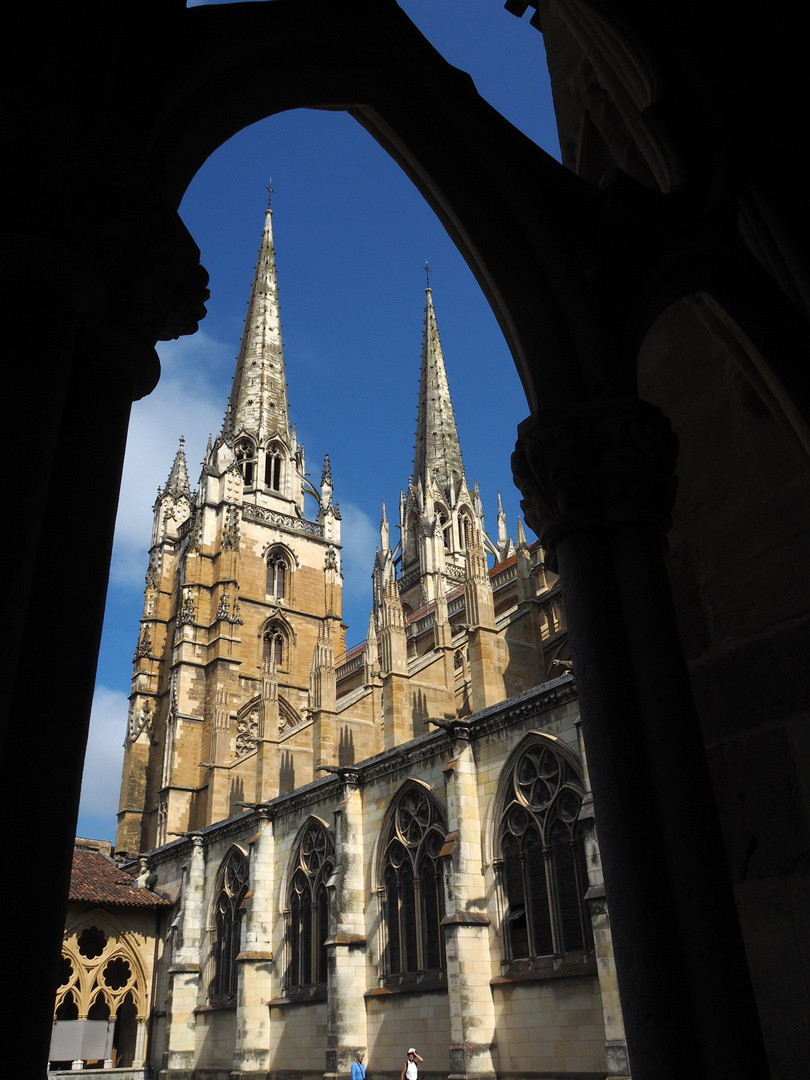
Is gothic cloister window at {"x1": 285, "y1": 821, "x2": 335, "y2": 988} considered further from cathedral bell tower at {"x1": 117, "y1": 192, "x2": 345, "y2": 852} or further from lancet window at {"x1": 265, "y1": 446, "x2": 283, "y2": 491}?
lancet window at {"x1": 265, "y1": 446, "x2": 283, "y2": 491}

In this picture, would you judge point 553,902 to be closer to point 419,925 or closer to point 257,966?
point 419,925

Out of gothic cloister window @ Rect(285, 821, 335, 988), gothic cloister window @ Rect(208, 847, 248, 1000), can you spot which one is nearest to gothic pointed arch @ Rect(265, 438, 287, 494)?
gothic cloister window @ Rect(208, 847, 248, 1000)

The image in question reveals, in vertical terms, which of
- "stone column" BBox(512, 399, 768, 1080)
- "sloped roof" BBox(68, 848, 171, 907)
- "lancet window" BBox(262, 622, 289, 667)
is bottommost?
"stone column" BBox(512, 399, 768, 1080)

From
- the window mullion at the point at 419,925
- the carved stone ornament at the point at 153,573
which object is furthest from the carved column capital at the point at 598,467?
the carved stone ornament at the point at 153,573

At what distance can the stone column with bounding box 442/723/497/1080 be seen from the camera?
13523mm

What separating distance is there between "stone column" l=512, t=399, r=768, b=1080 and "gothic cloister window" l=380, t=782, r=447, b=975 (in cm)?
1354

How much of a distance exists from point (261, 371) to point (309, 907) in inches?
1364

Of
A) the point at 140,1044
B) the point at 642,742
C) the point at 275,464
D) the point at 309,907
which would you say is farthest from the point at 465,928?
the point at 275,464

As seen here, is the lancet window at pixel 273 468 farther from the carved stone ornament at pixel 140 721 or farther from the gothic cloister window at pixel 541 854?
the gothic cloister window at pixel 541 854

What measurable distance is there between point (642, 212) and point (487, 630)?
60.0 feet

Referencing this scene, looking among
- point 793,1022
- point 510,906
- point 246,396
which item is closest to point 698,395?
point 793,1022

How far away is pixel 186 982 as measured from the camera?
69.7 ft

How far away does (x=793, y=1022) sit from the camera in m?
3.05

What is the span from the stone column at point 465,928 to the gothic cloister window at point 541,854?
436 mm
